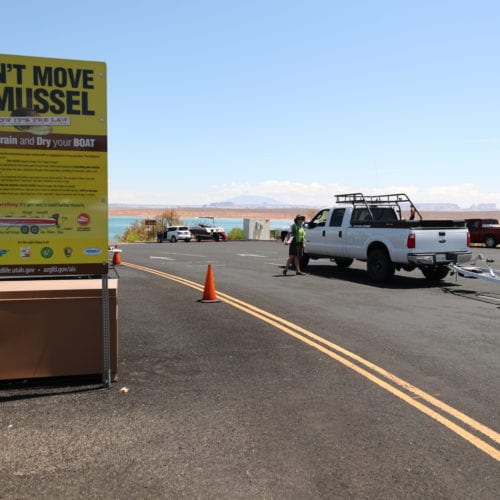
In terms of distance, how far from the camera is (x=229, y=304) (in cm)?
1047

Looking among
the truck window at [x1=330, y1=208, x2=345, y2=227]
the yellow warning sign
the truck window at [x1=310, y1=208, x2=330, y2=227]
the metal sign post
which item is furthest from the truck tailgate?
the yellow warning sign

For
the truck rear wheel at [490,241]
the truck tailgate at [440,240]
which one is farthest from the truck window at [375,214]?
the truck rear wheel at [490,241]

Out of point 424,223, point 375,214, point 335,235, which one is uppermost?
point 375,214

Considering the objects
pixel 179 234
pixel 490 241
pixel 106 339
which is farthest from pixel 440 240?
pixel 179 234

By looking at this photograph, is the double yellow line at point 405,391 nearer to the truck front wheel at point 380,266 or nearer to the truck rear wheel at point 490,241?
the truck front wheel at point 380,266

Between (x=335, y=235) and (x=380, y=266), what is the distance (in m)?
2.38

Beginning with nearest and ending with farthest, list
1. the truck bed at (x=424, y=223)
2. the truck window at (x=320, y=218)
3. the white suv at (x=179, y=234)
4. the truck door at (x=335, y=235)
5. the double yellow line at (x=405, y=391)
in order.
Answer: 1. the double yellow line at (x=405, y=391)
2. the truck bed at (x=424, y=223)
3. the truck door at (x=335, y=235)
4. the truck window at (x=320, y=218)
5. the white suv at (x=179, y=234)

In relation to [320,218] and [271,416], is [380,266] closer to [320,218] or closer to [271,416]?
[320,218]

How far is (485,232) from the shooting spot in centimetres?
3303

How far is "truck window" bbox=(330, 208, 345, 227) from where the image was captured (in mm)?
16109

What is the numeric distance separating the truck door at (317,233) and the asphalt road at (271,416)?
790 centimetres

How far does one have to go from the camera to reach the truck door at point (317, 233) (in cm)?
1681

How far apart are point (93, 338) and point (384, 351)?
12.0 ft

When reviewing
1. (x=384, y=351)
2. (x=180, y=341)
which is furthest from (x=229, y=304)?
(x=384, y=351)
